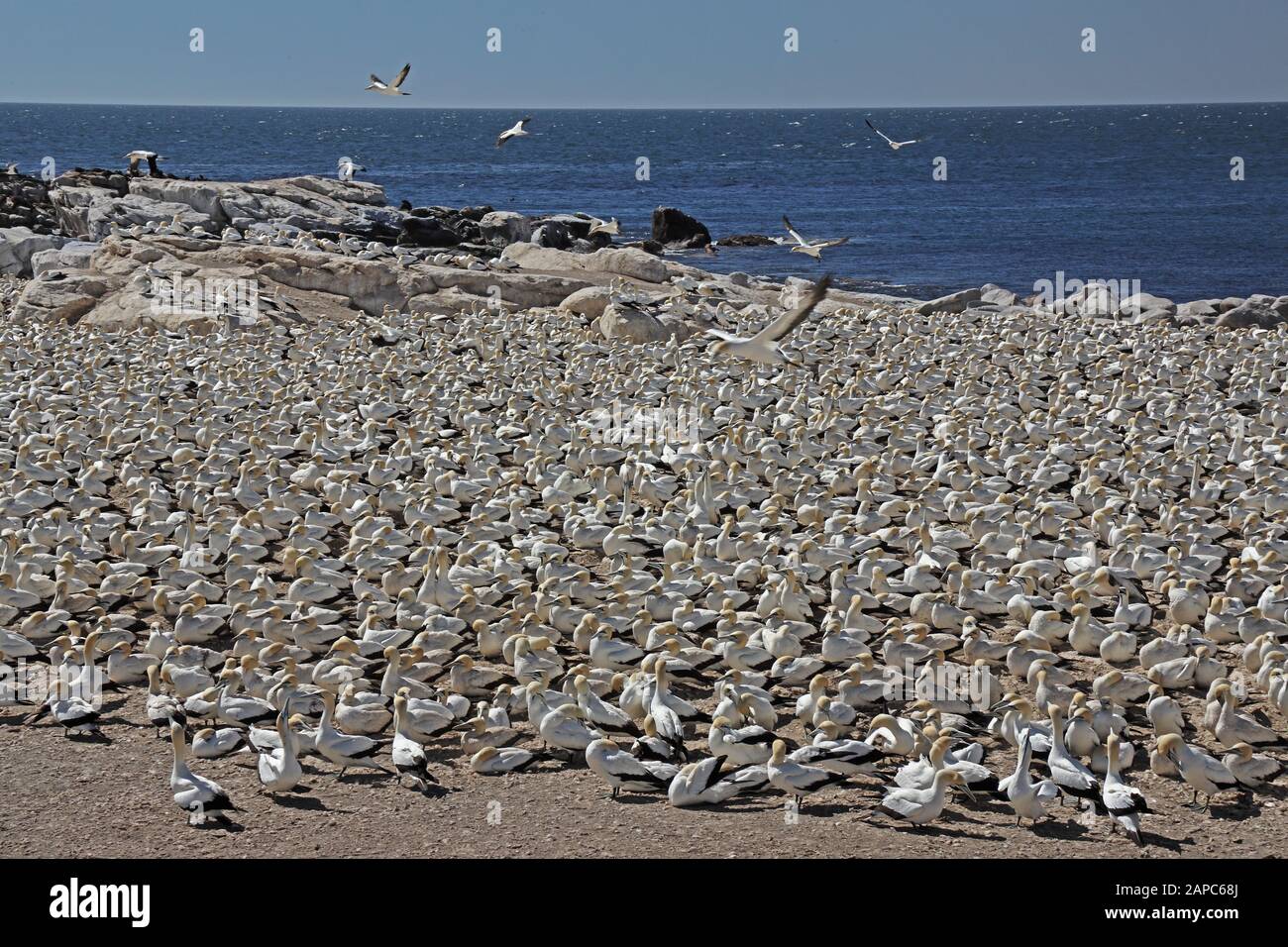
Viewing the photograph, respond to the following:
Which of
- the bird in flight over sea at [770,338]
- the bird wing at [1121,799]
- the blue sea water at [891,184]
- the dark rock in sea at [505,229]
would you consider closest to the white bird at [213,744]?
the bird in flight over sea at [770,338]

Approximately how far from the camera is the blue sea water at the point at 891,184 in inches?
2144

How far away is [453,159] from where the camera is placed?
11838 centimetres

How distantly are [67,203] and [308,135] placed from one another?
129464 mm

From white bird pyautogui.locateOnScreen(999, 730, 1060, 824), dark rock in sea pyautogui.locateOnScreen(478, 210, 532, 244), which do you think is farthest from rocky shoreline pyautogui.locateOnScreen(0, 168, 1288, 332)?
white bird pyautogui.locateOnScreen(999, 730, 1060, 824)

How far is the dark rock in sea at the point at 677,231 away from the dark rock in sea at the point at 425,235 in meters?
12.6

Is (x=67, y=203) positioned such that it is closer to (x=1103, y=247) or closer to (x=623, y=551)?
(x=623, y=551)

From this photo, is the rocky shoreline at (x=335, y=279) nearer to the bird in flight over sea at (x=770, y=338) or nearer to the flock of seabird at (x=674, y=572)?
the flock of seabird at (x=674, y=572)

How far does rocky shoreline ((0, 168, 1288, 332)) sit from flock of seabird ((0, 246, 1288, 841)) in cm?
484

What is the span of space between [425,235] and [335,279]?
13.8 meters


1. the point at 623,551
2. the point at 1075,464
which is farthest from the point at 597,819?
the point at 1075,464

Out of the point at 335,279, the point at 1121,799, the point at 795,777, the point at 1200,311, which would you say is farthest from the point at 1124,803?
the point at 1200,311

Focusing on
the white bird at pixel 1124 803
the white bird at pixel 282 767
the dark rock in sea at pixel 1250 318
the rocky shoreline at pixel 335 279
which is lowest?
the white bird at pixel 1124 803

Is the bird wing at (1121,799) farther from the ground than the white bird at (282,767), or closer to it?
closer to it

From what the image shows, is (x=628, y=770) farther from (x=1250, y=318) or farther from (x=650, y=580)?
(x=1250, y=318)
